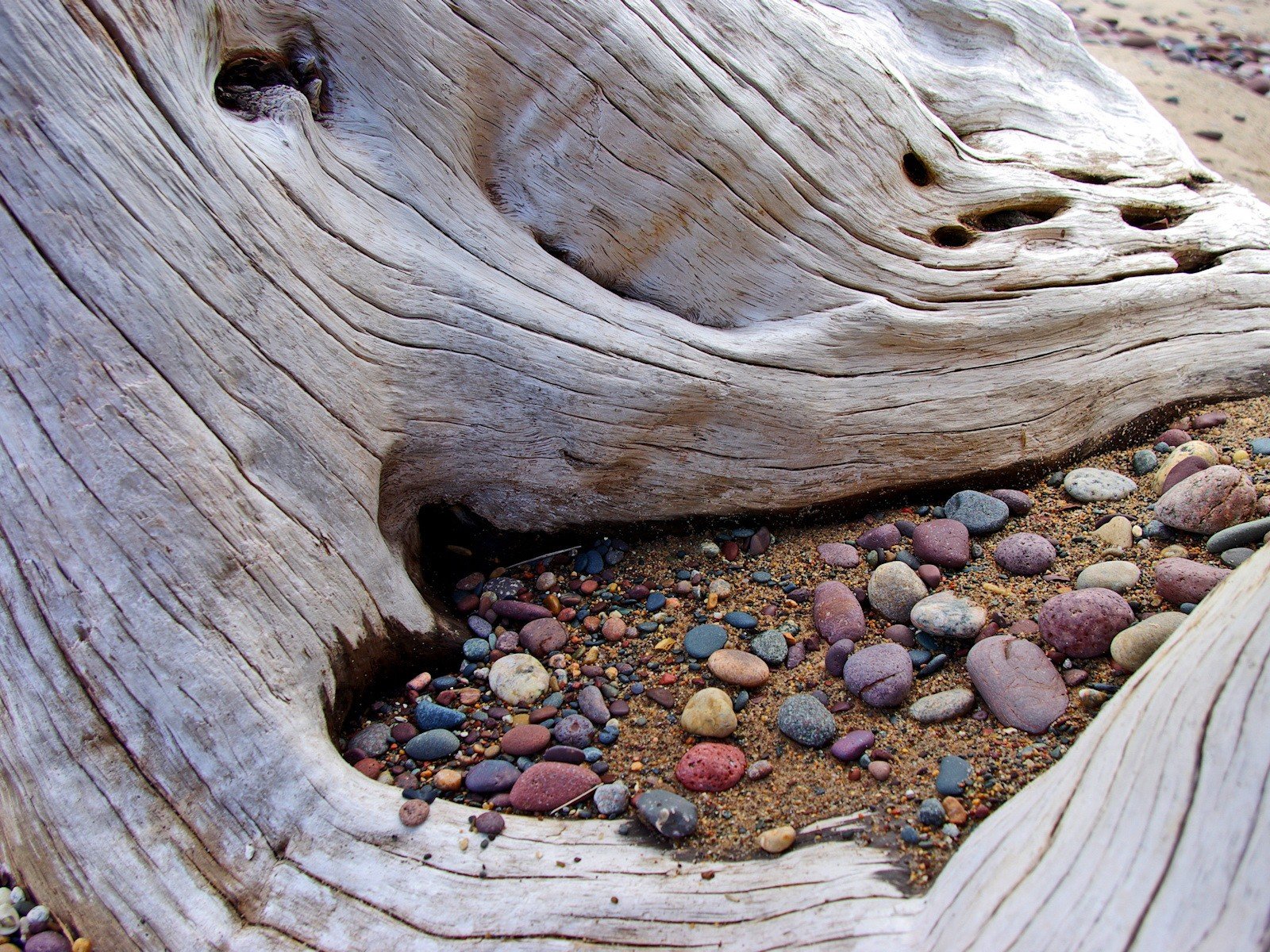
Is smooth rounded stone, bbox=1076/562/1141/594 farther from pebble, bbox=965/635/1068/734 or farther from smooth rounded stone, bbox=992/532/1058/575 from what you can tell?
pebble, bbox=965/635/1068/734

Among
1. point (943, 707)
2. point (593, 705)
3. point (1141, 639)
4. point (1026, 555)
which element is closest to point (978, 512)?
point (1026, 555)

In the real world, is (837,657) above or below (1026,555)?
below

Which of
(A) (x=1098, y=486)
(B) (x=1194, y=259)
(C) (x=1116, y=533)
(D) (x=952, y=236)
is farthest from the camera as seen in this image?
(B) (x=1194, y=259)

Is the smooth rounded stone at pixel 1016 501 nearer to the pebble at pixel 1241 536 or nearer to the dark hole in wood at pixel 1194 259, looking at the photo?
the pebble at pixel 1241 536

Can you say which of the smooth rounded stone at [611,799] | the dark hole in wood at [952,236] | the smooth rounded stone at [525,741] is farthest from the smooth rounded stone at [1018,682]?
the dark hole in wood at [952,236]

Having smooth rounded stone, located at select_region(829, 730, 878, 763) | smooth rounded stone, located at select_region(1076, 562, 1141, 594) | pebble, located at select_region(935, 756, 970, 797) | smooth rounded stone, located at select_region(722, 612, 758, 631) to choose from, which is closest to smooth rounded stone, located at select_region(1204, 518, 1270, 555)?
smooth rounded stone, located at select_region(1076, 562, 1141, 594)

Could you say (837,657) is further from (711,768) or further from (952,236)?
(952,236)
